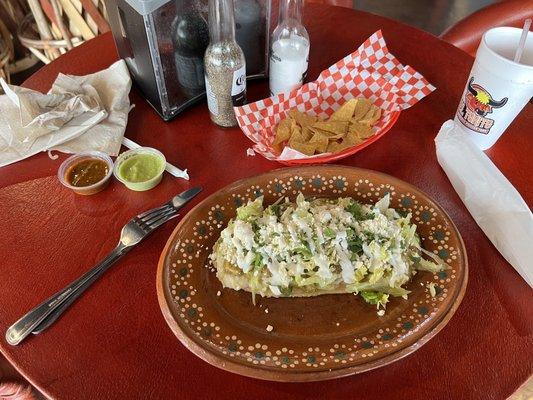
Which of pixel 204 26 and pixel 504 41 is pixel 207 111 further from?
pixel 504 41

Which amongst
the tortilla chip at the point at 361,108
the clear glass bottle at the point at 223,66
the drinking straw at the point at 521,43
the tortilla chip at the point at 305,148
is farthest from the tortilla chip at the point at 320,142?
the drinking straw at the point at 521,43

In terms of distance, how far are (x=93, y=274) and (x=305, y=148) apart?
57 centimetres

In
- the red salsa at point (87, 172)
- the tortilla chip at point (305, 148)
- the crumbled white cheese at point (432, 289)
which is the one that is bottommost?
the crumbled white cheese at point (432, 289)

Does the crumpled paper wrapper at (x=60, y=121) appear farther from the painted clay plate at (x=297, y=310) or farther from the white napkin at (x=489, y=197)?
the white napkin at (x=489, y=197)

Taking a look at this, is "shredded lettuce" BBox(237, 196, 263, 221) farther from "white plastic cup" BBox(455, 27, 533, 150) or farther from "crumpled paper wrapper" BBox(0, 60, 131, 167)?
"white plastic cup" BBox(455, 27, 533, 150)

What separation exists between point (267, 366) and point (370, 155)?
636mm

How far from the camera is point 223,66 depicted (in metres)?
→ 1.15

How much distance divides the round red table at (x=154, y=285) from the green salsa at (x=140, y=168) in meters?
0.04

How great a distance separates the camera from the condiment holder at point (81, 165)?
3.62ft

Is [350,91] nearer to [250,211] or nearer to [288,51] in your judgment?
[288,51]

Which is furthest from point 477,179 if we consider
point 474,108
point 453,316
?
point 453,316

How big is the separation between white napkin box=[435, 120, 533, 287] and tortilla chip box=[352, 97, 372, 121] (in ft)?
0.64

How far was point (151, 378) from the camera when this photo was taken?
0.83m

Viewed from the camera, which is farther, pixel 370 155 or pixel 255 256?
pixel 370 155
